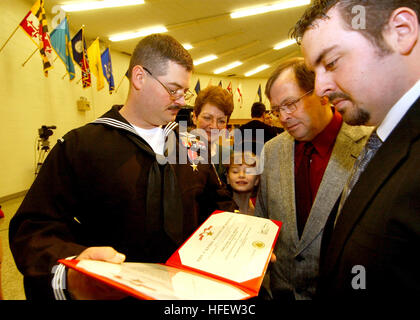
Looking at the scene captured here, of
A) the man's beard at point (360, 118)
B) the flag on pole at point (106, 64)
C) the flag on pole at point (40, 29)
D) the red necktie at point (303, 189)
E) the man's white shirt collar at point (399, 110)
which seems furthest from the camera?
the flag on pole at point (106, 64)

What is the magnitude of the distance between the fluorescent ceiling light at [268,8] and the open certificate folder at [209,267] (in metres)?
6.88

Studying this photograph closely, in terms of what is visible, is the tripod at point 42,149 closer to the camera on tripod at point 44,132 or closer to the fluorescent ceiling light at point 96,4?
the camera on tripod at point 44,132

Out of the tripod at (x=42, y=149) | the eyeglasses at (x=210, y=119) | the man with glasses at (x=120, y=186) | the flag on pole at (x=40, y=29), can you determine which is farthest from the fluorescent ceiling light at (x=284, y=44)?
the man with glasses at (x=120, y=186)

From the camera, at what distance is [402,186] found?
0.60 meters

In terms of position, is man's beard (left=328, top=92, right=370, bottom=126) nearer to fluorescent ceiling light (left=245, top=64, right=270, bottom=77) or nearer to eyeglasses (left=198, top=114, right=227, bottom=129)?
eyeglasses (left=198, top=114, right=227, bottom=129)

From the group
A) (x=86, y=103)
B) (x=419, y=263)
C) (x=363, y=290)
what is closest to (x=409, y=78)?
(x=419, y=263)

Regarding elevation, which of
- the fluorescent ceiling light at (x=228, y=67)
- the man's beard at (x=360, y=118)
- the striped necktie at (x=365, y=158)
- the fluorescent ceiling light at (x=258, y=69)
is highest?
the fluorescent ceiling light at (x=258, y=69)

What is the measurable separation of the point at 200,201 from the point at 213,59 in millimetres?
10374

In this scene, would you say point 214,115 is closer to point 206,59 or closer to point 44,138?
point 44,138

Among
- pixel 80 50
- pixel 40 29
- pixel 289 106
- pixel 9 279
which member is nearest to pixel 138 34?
pixel 80 50

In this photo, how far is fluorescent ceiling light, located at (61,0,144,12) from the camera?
533 cm

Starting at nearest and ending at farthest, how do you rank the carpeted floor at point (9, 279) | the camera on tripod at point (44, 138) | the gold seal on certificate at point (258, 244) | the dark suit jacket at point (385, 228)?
the dark suit jacket at point (385, 228), the gold seal on certificate at point (258, 244), the carpeted floor at point (9, 279), the camera on tripod at point (44, 138)

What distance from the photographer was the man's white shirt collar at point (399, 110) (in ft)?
2.30
